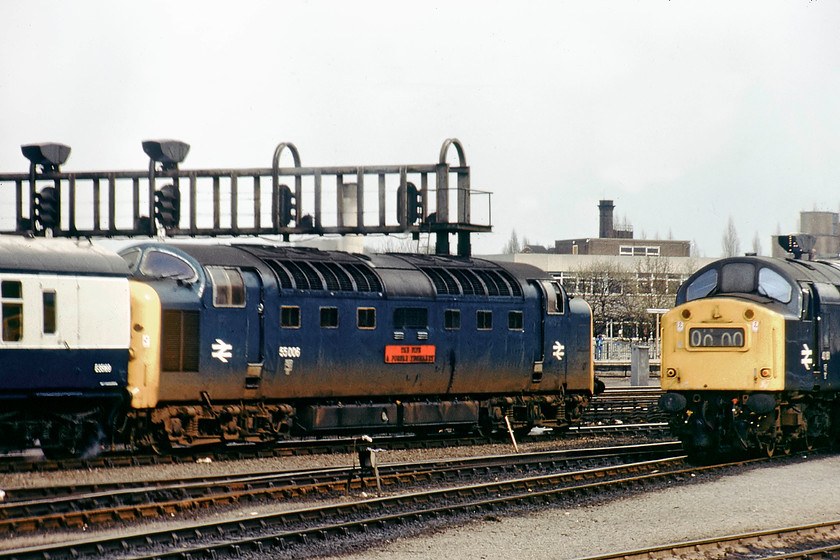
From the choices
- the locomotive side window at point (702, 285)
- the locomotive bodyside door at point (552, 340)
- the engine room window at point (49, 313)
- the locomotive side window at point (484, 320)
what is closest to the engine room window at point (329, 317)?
the locomotive side window at point (484, 320)

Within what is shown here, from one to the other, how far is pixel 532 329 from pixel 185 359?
9.54 meters

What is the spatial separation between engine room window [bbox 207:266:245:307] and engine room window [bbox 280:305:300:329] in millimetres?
1012

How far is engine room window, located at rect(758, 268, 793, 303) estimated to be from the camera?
20.4 m

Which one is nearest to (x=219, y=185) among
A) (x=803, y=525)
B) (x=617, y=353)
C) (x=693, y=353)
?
(x=693, y=353)

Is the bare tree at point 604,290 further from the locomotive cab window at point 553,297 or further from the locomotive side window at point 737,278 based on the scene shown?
the locomotive side window at point 737,278

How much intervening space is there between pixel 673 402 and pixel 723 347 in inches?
55.1

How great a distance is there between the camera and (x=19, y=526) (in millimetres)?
13328

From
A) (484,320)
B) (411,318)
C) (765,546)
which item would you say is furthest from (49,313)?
(765,546)

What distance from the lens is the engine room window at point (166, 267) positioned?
1998 cm

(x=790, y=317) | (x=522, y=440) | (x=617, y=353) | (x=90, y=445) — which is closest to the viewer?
(x=90, y=445)

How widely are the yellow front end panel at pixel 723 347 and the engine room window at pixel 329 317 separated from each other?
21.7ft

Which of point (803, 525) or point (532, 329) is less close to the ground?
point (532, 329)

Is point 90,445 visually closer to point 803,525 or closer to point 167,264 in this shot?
point 167,264

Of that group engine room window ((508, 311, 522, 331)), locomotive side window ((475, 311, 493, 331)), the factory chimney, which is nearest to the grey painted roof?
locomotive side window ((475, 311, 493, 331))
